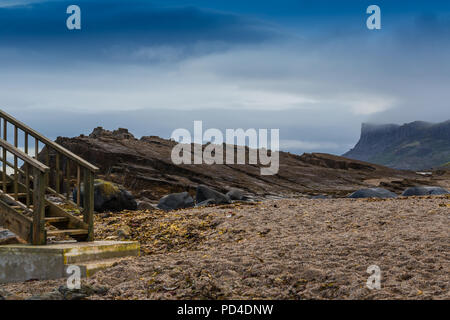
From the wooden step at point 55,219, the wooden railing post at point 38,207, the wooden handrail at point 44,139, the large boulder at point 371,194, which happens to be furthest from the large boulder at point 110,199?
the wooden railing post at point 38,207

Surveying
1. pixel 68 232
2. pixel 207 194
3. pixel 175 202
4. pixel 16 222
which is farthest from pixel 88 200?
pixel 207 194

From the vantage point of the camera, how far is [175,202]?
1930cm

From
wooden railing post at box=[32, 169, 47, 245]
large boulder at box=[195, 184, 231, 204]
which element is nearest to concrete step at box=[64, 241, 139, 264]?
wooden railing post at box=[32, 169, 47, 245]

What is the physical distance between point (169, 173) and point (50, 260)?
28.7 metres

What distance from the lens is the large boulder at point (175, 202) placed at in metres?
19.1

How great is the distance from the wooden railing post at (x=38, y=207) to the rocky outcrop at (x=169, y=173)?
21.5m

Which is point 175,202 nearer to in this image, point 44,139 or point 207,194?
point 207,194

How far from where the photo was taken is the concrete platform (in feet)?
27.0

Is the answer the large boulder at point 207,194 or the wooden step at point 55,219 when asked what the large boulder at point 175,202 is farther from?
the wooden step at point 55,219

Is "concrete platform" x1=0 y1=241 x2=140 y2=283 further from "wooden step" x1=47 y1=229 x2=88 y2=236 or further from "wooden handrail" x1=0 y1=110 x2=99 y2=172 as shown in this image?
"wooden handrail" x1=0 y1=110 x2=99 y2=172

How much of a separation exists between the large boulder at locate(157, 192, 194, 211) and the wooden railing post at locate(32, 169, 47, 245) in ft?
34.0

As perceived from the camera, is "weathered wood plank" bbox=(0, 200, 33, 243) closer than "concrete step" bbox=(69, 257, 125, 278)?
No
